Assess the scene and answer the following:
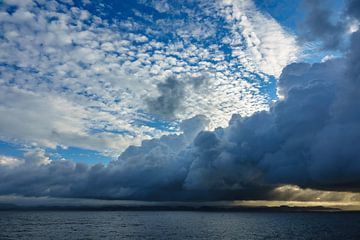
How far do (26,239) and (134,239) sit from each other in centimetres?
5236

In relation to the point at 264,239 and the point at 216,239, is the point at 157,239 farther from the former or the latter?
the point at 264,239

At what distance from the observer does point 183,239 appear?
6029 inches

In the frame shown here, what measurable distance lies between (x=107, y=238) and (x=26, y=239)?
3849cm

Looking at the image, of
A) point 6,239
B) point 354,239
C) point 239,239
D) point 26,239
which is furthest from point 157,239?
point 354,239

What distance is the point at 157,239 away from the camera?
501ft

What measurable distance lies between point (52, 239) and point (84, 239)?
16235mm

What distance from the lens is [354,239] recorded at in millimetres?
158250

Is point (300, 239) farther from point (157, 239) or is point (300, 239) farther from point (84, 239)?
point (84, 239)

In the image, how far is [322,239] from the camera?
157750 mm

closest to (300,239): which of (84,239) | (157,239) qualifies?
(157,239)

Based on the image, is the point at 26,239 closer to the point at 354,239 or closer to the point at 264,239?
the point at 264,239

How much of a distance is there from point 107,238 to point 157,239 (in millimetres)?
26508

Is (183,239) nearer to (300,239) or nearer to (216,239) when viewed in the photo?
(216,239)

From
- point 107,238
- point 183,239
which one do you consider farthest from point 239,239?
point 107,238
